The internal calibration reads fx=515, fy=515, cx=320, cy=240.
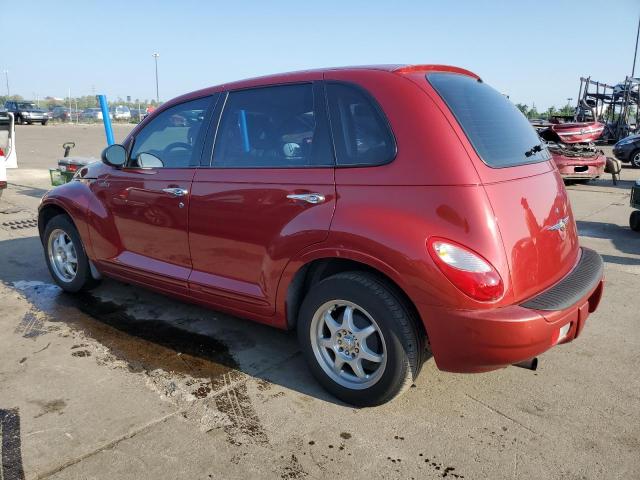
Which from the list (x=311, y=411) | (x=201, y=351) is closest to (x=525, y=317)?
(x=311, y=411)

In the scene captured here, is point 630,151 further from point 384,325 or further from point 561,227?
point 384,325

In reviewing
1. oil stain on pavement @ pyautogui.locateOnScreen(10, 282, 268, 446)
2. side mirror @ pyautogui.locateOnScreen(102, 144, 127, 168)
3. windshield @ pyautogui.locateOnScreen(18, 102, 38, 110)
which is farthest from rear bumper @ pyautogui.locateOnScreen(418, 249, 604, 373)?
windshield @ pyautogui.locateOnScreen(18, 102, 38, 110)

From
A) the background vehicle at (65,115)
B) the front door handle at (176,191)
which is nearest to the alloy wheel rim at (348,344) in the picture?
the front door handle at (176,191)

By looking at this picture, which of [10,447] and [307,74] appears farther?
[307,74]

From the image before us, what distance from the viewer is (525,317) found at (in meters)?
2.46

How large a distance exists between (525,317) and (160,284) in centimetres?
263

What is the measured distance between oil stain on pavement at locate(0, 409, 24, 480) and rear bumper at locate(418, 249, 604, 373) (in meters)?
2.07

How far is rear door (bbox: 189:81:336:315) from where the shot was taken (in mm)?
2949

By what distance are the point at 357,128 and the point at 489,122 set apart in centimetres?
77

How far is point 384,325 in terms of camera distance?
8.83 ft

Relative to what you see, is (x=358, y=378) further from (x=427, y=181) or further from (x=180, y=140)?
(x=180, y=140)

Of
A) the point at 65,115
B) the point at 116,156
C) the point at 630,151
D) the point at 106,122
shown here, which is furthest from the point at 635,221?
the point at 65,115

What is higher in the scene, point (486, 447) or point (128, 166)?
point (128, 166)

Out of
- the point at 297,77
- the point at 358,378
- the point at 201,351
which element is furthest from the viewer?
the point at 201,351
